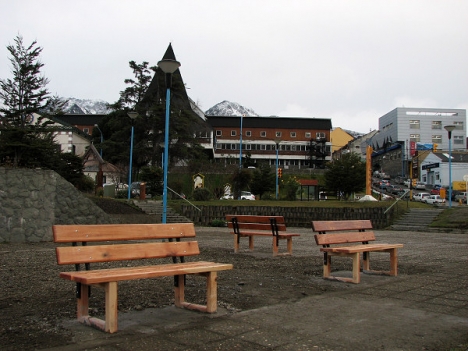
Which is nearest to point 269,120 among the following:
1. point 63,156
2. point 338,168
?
Answer: point 338,168

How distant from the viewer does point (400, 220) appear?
30.1 meters

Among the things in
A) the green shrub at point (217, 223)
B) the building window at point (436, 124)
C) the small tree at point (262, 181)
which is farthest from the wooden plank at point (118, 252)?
the building window at point (436, 124)

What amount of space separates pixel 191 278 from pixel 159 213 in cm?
2202

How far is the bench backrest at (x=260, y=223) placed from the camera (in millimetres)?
11844

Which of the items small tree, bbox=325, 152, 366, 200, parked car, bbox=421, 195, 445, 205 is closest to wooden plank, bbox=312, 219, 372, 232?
small tree, bbox=325, 152, 366, 200

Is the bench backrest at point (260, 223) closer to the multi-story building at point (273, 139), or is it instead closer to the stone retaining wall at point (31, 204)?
the stone retaining wall at point (31, 204)

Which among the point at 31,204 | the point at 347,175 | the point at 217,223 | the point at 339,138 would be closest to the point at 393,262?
the point at 31,204

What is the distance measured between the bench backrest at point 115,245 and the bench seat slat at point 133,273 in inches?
7.5

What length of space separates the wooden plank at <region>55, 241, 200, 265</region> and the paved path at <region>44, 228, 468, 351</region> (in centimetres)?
66

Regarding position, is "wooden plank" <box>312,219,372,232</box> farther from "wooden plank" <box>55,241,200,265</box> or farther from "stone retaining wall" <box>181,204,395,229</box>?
"stone retaining wall" <box>181,204,395,229</box>

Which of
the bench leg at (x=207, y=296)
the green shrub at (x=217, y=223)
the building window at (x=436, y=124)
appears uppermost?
the building window at (x=436, y=124)

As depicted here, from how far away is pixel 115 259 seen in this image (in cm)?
554

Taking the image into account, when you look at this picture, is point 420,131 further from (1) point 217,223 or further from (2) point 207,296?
(2) point 207,296

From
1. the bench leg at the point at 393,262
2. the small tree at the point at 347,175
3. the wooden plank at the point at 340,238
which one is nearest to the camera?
the wooden plank at the point at 340,238
